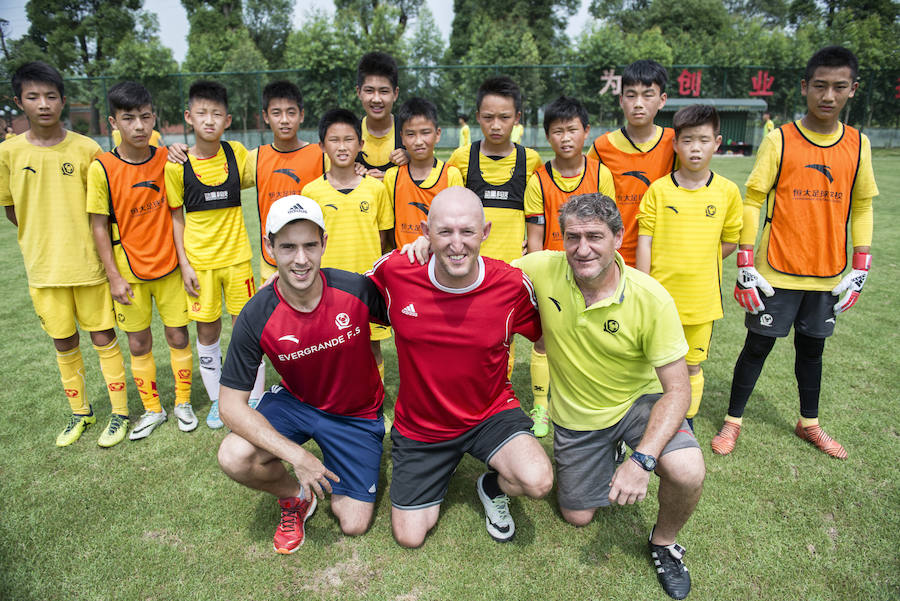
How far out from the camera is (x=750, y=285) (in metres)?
3.51

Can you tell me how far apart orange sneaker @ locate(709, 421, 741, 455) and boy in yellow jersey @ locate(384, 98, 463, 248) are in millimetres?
2565

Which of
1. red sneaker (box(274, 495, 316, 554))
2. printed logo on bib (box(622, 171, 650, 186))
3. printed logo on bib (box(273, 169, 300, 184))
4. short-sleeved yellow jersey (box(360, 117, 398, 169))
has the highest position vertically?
short-sleeved yellow jersey (box(360, 117, 398, 169))

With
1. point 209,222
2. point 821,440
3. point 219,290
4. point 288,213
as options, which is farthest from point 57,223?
point 821,440

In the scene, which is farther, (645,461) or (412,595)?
(412,595)

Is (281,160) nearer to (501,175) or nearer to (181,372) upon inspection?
(501,175)

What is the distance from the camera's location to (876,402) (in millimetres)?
4160

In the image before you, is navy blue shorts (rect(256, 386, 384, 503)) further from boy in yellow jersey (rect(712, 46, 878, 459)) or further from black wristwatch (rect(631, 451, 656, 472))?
boy in yellow jersey (rect(712, 46, 878, 459))

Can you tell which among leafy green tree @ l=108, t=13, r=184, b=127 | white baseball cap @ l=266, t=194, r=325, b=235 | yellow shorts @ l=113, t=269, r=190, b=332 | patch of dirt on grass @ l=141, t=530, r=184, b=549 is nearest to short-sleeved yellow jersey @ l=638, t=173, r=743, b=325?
white baseball cap @ l=266, t=194, r=325, b=235

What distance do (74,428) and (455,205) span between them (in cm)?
341

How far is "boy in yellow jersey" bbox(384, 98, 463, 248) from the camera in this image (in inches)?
150

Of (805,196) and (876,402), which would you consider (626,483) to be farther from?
(876,402)

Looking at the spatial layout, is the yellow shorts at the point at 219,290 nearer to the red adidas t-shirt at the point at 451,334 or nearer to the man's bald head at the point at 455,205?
the red adidas t-shirt at the point at 451,334

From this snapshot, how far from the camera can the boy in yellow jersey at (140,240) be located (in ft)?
12.1

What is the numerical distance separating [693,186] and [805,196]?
2.37ft
